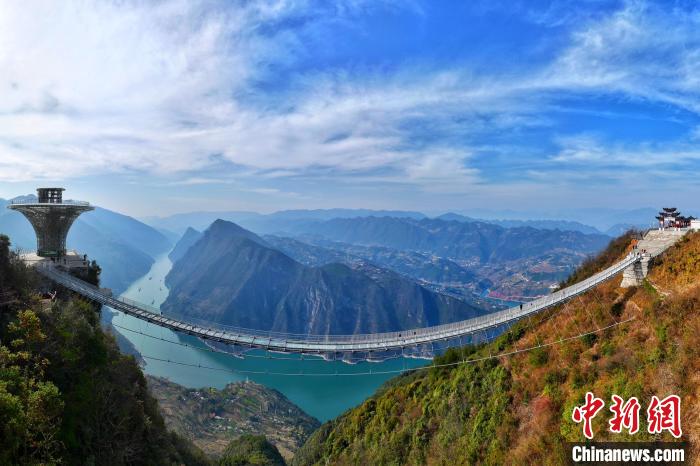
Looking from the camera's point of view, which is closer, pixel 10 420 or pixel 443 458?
pixel 10 420

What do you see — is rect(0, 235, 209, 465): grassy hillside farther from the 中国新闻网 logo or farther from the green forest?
the 中国新闻网 logo

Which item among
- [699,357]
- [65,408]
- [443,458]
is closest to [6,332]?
[65,408]

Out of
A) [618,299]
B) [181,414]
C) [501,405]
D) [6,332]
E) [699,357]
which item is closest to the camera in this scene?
[699,357]

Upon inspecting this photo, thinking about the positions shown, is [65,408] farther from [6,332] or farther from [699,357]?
[699,357]

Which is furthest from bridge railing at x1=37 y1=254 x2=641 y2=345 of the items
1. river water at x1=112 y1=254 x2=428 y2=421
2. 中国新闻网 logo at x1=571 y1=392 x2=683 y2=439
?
river water at x1=112 y1=254 x2=428 y2=421

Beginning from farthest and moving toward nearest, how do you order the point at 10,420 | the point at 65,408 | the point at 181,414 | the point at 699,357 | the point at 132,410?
the point at 181,414, the point at 132,410, the point at 65,408, the point at 699,357, the point at 10,420

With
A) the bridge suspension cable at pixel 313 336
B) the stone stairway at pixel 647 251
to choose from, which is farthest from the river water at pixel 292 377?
the stone stairway at pixel 647 251

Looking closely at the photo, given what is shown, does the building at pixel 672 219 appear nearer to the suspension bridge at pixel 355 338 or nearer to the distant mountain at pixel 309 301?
the suspension bridge at pixel 355 338

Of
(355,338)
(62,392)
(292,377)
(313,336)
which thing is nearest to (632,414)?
(355,338)
